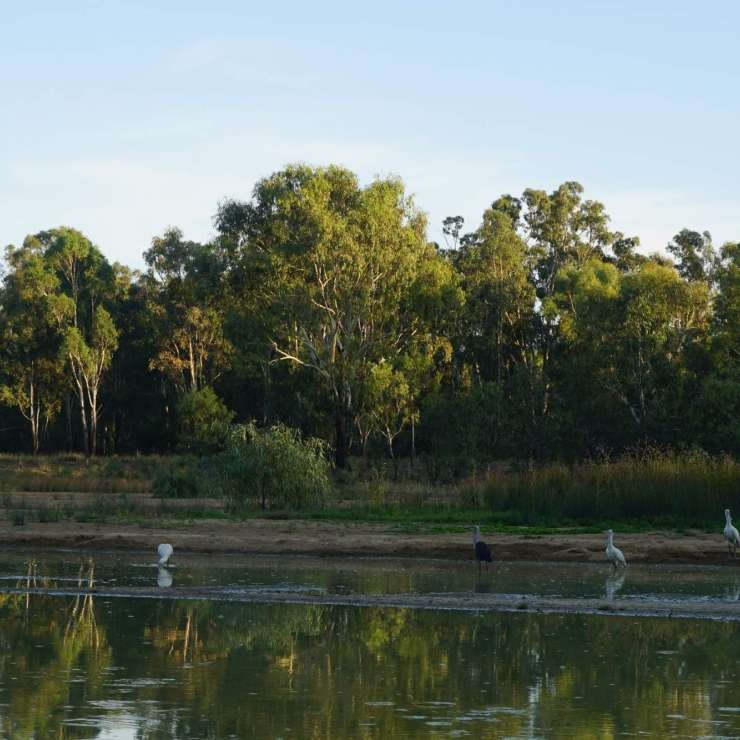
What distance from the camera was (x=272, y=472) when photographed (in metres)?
36.0

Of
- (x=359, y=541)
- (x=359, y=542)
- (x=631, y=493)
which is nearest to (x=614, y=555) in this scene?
(x=359, y=542)

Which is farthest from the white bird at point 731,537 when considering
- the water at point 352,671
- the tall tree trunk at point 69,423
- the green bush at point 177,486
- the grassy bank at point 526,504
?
the tall tree trunk at point 69,423

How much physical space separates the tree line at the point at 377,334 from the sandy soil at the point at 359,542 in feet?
67.6

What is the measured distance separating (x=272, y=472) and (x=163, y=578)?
484 inches

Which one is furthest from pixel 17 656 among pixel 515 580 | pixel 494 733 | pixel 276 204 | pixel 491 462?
pixel 276 204

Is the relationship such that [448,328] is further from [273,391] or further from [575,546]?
[575,546]

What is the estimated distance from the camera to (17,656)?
15.2 meters

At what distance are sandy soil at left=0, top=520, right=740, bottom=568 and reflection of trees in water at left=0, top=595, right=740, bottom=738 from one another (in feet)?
29.1

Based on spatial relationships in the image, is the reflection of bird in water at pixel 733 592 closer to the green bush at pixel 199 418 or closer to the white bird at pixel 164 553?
the white bird at pixel 164 553

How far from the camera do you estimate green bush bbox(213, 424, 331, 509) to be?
3569 cm

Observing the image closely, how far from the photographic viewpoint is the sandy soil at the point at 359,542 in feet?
93.1

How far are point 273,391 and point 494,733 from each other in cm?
6705

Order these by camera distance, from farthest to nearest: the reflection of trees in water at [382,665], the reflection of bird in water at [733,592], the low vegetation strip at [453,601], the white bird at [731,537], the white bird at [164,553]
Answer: the white bird at [731,537] < the white bird at [164,553] < the reflection of bird in water at [733,592] < the low vegetation strip at [453,601] < the reflection of trees in water at [382,665]

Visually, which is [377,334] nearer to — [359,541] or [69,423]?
[69,423]
